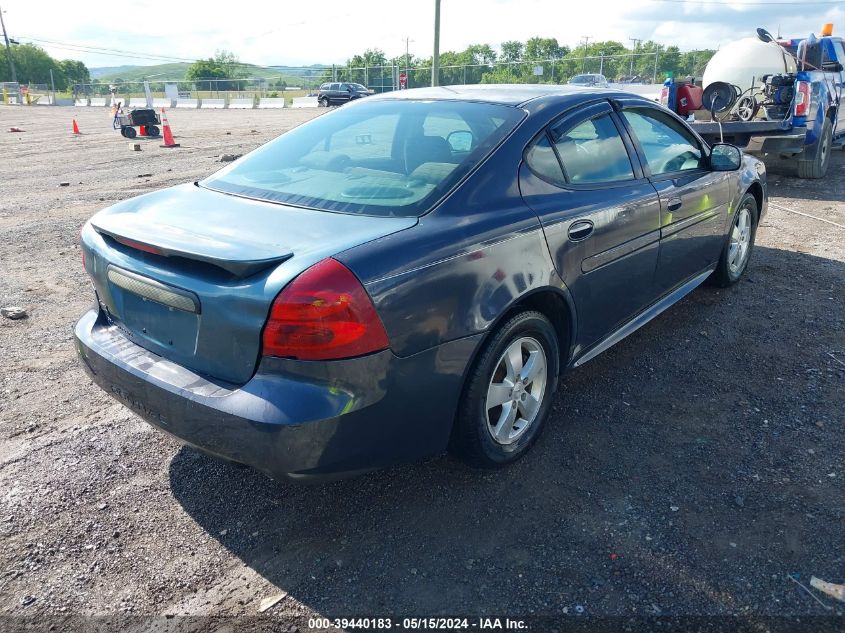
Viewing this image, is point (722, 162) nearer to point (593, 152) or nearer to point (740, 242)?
point (740, 242)

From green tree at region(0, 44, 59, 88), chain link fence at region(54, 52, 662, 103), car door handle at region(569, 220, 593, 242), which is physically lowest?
car door handle at region(569, 220, 593, 242)

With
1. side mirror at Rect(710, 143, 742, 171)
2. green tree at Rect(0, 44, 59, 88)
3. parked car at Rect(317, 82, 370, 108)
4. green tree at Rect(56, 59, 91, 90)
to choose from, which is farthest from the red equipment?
green tree at Rect(56, 59, 91, 90)

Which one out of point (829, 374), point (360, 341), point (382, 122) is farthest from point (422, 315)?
point (829, 374)

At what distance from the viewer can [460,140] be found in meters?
3.04

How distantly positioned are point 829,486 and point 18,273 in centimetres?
621

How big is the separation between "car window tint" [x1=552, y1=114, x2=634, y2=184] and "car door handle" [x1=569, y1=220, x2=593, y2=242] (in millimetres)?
230

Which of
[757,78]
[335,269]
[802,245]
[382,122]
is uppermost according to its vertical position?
[757,78]

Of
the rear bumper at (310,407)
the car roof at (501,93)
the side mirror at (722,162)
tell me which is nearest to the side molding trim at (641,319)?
the side mirror at (722,162)

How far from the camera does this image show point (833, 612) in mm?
2223

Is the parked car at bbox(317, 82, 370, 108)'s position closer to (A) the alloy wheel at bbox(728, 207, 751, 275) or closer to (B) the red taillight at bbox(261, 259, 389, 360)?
(A) the alloy wheel at bbox(728, 207, 751, 275)

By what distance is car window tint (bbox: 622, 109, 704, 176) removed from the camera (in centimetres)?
383

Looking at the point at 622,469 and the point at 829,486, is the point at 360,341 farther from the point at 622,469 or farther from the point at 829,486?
the point at 829,486

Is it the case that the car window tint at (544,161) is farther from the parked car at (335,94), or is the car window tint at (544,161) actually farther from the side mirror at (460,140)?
the parked car at (335,94)

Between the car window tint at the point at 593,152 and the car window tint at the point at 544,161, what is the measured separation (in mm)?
61
